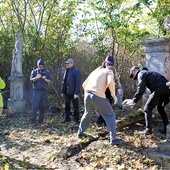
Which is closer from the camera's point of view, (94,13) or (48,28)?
(94,13)

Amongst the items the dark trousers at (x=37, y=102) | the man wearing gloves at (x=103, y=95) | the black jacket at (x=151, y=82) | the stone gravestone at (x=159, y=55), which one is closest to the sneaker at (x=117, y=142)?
the man wearing gloves at (x=103, y=95)

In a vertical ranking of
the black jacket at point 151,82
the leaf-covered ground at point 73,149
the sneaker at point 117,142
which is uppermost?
the black jacket at point 151,82

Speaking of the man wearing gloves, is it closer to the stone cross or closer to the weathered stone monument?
the weathered stone monument

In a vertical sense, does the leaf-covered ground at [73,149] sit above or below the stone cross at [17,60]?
below

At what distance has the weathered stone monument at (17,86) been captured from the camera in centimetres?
1021

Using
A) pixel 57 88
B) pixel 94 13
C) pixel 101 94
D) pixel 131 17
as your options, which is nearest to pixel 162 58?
pixel 101 94

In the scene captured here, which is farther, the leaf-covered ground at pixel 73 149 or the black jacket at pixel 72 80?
the black jacket at pixel 72 80

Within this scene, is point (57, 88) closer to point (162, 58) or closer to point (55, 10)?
point (55, 10)

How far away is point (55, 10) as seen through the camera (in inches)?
442

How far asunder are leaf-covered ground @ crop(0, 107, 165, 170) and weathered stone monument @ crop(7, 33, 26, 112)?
2884 millimetres

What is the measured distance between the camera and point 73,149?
17.5ft

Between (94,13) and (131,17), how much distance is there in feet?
4.67

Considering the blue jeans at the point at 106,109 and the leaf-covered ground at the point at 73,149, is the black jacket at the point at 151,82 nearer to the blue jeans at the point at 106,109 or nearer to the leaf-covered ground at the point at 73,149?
the blue jeans at the point at 106,109

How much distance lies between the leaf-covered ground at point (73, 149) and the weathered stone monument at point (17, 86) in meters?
2.88
